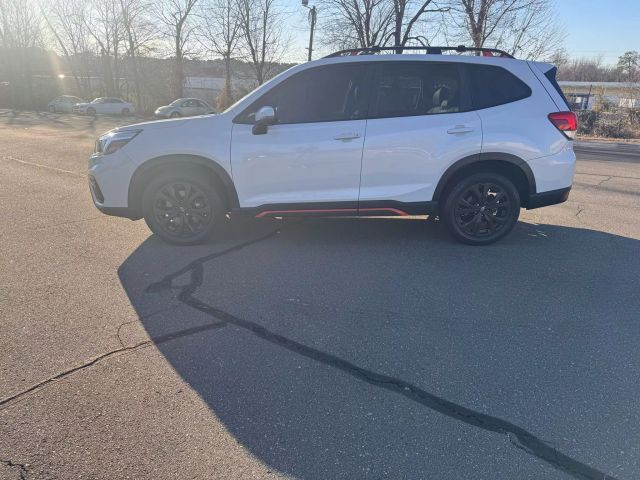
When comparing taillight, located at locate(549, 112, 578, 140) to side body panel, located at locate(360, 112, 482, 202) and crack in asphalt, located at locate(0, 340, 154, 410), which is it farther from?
crack in asphalt, located at locate(0, 340, 154, 410)

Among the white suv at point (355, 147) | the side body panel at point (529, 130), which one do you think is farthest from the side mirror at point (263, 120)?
the side body panel at point (529, 130)

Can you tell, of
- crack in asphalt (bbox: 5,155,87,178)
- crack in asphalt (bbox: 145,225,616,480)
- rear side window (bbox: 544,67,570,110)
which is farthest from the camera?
crack in asphalt (bbox: 5,155,87,178)

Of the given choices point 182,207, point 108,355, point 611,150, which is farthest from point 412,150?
point 611,150

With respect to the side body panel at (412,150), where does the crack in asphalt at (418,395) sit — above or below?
below

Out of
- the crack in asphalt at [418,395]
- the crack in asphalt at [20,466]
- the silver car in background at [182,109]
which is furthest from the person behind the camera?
the silver car in background at [182,109]

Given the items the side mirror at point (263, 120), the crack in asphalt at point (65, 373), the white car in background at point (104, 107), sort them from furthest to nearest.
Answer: the white car in background at point (104, 107)
the side mirror at point (263, 120)
the crack in asphalt at point (65, 373)

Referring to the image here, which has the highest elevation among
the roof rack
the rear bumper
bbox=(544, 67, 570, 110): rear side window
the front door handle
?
the roof rack

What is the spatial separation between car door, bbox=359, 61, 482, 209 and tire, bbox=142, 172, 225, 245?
5.34 feet

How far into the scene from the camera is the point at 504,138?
495cm

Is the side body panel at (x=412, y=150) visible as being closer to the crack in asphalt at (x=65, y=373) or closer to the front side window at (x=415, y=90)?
the front side window at (x=415, y=90)

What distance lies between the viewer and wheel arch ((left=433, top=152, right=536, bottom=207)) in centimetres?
497

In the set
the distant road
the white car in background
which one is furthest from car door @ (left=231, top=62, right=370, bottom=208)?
the white car in background

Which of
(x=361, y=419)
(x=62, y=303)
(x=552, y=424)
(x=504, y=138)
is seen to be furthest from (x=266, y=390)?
(x=504, y=138)

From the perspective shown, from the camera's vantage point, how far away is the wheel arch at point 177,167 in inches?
191
